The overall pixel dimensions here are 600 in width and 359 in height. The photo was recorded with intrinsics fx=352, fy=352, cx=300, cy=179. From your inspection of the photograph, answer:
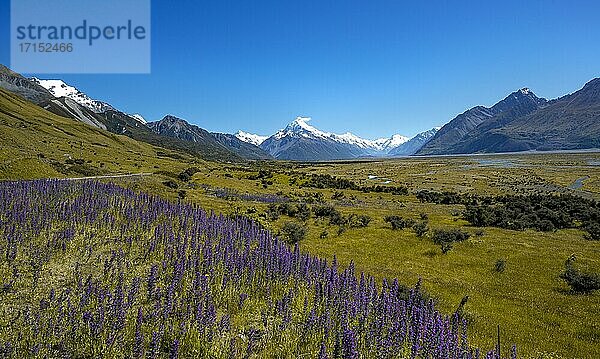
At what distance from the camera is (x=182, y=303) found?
10570mm

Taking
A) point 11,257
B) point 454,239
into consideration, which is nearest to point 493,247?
point 454,239

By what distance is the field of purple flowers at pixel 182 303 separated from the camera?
8438 millimetres

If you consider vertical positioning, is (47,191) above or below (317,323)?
above

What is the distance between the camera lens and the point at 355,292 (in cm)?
1183

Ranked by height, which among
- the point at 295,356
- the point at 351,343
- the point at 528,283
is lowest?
the point at 528,283

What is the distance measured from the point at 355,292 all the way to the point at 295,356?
367 cm

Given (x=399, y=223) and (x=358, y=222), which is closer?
(x=399, y=223)

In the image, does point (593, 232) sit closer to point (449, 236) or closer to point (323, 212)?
point (449, 236)

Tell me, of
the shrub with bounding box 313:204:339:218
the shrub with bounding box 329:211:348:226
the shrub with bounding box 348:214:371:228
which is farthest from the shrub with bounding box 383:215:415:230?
the shrub with bounding box 313:204:339:218

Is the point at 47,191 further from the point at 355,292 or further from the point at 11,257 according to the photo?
the point at 355,292

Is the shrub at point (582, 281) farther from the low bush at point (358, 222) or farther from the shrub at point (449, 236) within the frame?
the low bush at point (358, 222)

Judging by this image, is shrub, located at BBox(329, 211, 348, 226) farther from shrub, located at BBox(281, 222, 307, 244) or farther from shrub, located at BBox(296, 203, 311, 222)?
shrub, located at BBox(281, 222, 307, 244)

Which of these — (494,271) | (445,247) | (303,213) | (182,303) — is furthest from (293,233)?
(182,303)

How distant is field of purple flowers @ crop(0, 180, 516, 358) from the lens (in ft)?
27.7
